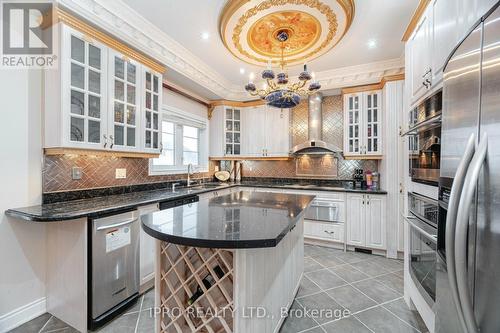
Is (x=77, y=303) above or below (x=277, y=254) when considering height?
below

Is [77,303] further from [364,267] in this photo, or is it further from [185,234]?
[364,267]

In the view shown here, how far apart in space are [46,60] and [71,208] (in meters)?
1.32

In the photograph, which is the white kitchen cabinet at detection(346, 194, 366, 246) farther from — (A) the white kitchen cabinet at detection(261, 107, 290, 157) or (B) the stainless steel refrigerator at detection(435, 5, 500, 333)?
(B) the stainless steel refrigerator at detection(435, 5, 500, 333)

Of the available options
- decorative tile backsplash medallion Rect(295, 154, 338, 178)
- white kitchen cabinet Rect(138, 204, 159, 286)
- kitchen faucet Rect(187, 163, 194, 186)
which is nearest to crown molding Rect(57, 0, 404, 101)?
decorative tile backsplash medallion Rect(295, 154, 338, 178)

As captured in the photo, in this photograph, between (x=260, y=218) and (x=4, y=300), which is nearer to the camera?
(x=260, y=218)

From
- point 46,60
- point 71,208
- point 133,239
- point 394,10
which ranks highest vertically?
point 394,10

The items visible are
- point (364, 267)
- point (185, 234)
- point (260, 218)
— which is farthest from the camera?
point (364, 267)

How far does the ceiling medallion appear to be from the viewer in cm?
193

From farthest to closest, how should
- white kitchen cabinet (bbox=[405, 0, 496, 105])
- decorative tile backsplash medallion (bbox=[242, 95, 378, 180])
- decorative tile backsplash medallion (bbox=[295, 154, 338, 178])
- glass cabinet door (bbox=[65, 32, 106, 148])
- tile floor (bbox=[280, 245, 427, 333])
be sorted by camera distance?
decorative tile backsplash medallion (bbox=[295, 154, 338, 178])
decorative tile backsplash medallion (bbox=[242, 95, 378, 180])
glass cabinet door (bbox=[65, 32, 106, 148])
tile floor (bbox=[280, 245, 427, 333])
white kitchen cabinet (bbox=[405, 0, 496, 105])

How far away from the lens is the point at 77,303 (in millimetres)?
1712

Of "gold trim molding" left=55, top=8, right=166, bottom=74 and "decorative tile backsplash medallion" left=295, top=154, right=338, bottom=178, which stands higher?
"gold trim molding" left=55, top=8, right=166, bottom=74

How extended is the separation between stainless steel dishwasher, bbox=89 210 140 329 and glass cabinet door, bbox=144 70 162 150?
1001mm

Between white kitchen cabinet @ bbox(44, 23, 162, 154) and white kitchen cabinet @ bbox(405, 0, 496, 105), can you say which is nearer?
white kitchen cabinet @ bbox(405, 0, 496, 105)

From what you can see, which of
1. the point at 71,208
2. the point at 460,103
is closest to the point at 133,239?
the point at 71,208
